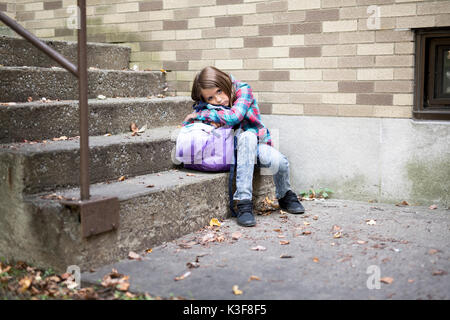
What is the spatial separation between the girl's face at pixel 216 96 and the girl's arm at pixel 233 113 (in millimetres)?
69

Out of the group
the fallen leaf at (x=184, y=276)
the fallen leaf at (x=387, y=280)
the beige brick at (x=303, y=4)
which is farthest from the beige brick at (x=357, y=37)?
the fallen leaf at (x=184, y=276)

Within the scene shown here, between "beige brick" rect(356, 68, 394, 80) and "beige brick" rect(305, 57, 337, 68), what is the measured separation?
0.24m

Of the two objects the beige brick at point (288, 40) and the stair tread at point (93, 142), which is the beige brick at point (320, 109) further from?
the stair tread at point (93, 142)

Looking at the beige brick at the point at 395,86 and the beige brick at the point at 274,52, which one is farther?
the beige brick at the point at 274,52

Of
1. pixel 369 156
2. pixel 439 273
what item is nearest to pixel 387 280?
pixel 439 273

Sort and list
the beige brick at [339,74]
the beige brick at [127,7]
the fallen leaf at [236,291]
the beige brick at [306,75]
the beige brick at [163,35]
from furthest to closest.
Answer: the beige brick at [127,7]
the beige brick at [163,35]
the beige brick at [306,75]
the beige brick at [339,74]
the fallen leaf at [236,291]

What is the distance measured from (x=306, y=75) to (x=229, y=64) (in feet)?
2.60

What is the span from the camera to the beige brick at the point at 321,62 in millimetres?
4473

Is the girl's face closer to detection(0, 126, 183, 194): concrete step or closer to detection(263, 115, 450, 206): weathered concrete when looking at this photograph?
detection(0, 126, 183, 194): concrete step

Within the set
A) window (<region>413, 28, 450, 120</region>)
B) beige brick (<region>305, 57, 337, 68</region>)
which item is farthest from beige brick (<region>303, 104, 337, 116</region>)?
window (<region>413, 28, 450, 120</region>)

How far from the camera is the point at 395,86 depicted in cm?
427

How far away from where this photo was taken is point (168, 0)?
5.21 meters

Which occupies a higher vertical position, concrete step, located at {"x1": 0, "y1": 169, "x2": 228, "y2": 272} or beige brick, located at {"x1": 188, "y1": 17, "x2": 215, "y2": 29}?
beige brick, located at {"x1": 188, "y1": 17, "x2": 215, "y2": 29}

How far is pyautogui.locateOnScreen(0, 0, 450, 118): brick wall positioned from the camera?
425cm
